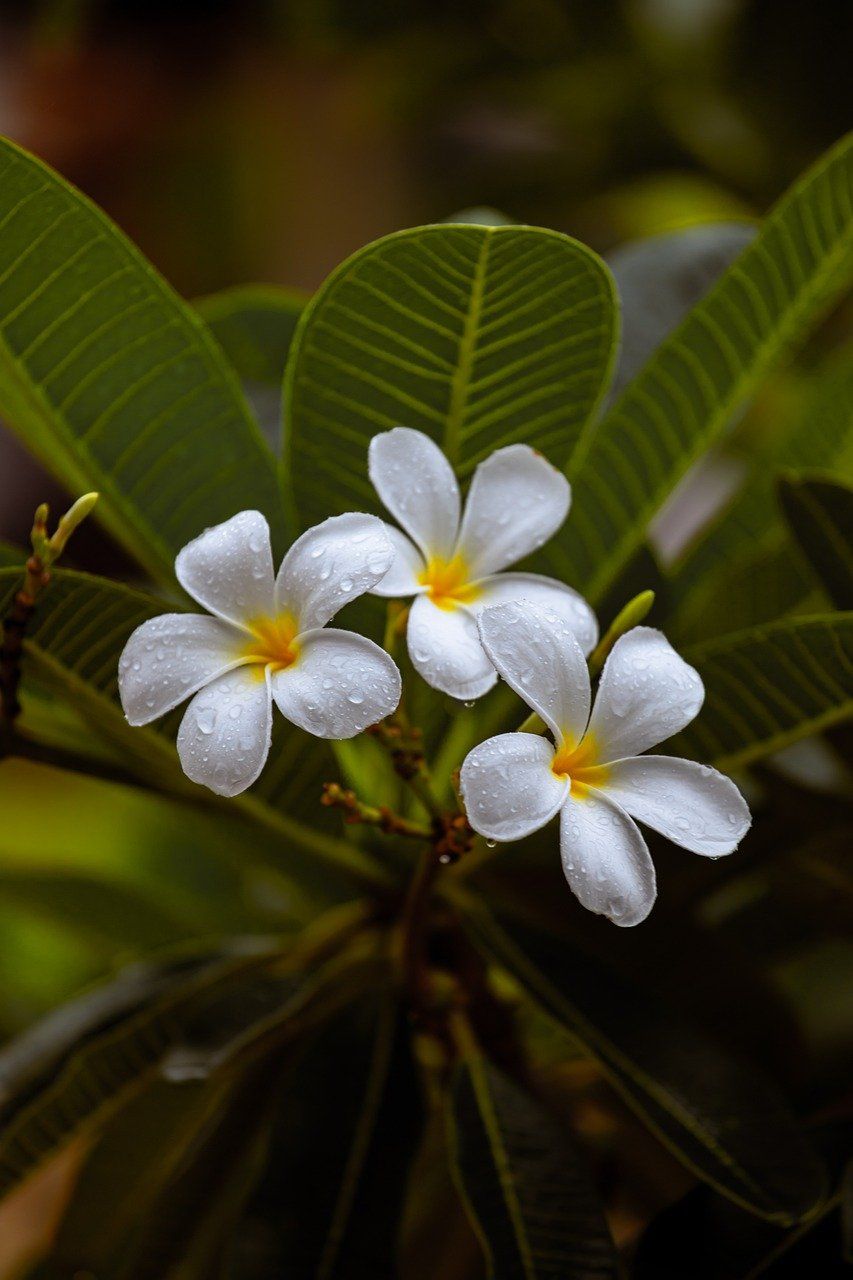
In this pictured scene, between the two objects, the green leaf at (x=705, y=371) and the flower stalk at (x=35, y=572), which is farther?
the green leaf at (x=705, y=371)

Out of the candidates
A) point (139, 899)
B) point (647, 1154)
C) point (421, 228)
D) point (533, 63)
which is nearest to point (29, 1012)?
point (139, 899)

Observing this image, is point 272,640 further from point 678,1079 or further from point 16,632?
point 678,1079

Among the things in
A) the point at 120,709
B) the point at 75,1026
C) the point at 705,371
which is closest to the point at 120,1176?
the point at 75,1026

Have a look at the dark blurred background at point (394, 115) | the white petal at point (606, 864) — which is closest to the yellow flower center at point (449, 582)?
the white petal at point (606, 864)

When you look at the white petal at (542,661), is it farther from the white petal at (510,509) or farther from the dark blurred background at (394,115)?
the dark blurred background at (394,115)

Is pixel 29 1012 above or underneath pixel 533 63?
underneath

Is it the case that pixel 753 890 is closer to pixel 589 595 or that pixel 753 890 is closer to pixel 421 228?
pixel 589 595
